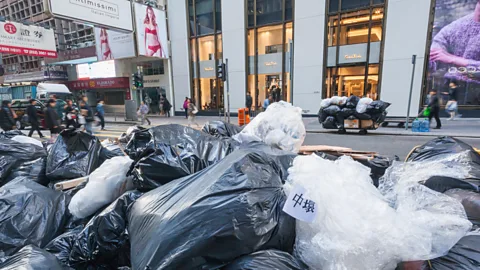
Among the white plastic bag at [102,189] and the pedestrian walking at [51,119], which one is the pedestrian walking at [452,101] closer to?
the white plastic bag at [102,189]

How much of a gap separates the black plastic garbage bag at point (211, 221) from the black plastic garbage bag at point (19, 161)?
203 centimetres

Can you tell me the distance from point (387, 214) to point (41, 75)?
98.2 feet

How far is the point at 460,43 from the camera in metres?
9.98

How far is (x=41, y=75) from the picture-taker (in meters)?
23.4

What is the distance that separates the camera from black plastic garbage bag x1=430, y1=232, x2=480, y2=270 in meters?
0.99

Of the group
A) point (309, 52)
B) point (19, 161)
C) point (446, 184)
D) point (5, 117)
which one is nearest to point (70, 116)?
point (5, 117)

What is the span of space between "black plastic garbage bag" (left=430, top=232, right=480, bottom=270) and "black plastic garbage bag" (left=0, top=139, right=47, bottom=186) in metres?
3.32

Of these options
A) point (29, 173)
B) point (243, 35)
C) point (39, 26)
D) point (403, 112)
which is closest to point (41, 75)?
point (39, 26)

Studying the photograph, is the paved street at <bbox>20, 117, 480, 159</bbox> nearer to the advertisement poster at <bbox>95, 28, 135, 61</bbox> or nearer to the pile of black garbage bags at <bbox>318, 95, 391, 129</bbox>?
the pile of black garbage bags at <bbox>318, 95, 391, 129</bbox>

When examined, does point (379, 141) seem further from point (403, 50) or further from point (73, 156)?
point (73, 156)

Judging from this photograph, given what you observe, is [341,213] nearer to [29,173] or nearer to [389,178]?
[389,178]

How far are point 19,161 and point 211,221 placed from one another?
278 cm

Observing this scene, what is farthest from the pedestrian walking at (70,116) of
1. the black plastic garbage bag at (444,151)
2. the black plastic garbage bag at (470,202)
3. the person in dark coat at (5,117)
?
the black plastic garbage bag at (470,202)

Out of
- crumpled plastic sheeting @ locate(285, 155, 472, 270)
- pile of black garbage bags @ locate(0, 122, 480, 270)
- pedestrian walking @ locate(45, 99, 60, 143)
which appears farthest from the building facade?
crumpled plastic sheeting @ locate(285, 155, 472, 270)
